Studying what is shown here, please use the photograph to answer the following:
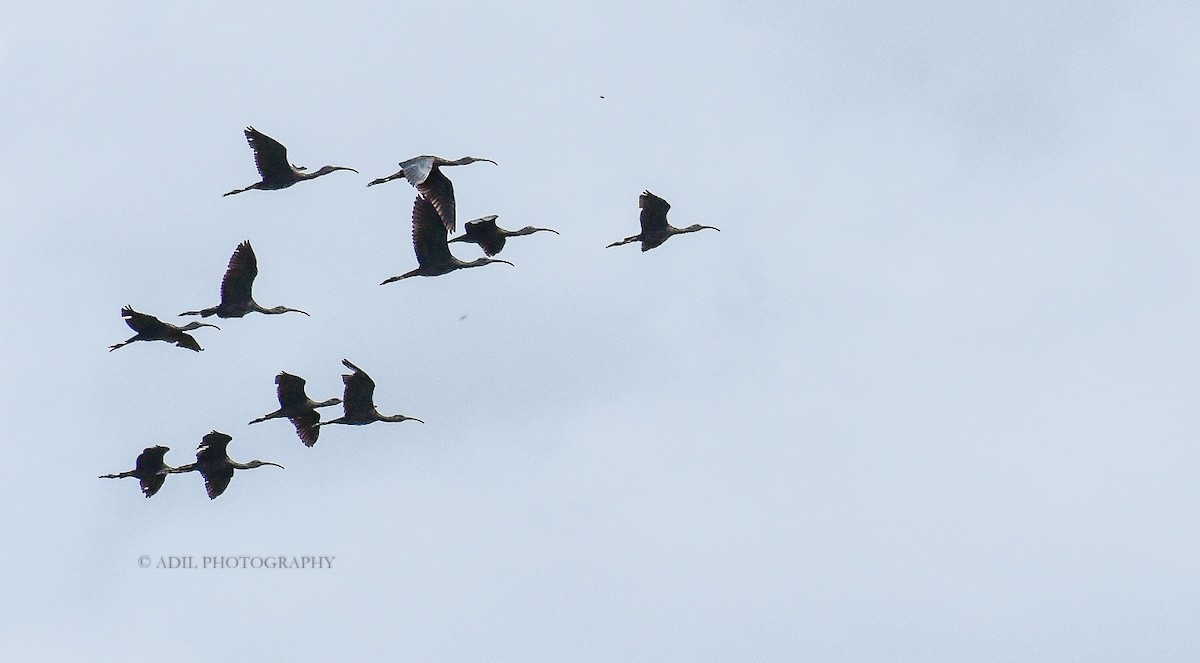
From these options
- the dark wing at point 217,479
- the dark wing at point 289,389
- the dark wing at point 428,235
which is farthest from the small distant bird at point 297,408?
the dark wing at point 428,235

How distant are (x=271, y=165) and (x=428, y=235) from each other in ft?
14.9

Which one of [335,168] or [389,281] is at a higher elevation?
[335,168]

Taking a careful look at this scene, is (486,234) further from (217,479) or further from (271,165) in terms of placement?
(217,479)

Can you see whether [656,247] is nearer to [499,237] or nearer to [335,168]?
[499,237]

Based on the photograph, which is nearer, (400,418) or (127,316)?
(127,316)

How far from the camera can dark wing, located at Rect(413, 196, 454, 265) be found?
227ft

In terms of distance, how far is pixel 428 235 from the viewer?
6988 centimetres

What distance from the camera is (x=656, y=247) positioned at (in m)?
73.2

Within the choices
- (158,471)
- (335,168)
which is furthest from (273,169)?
(158,471)

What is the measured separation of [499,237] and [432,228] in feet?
11.5

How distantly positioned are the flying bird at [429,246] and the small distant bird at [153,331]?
546cm

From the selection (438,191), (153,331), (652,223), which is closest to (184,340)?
(153,331)

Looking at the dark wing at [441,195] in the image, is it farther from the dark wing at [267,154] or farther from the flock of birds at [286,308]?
the dark wing at [267,154]

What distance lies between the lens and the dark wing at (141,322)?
227ft
